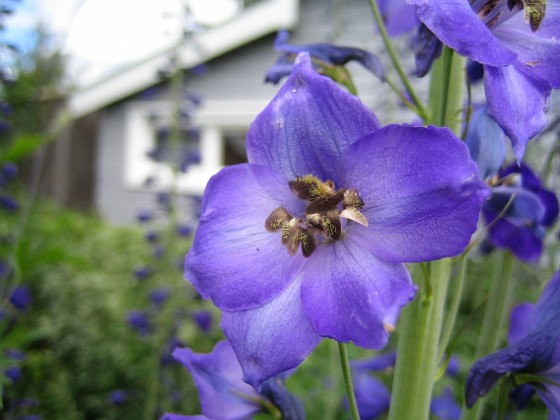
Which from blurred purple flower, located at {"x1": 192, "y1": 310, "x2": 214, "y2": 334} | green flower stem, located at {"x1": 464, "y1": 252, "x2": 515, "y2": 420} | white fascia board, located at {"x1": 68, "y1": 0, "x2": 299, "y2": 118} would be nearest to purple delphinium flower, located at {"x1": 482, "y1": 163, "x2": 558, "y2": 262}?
green flower stem, located at {"x1": 464, "y1": 252, "x2": 515, "y2": 420}

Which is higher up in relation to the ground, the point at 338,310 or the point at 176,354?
the point at 338,310

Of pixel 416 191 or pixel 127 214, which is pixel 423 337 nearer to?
pixel 416 191

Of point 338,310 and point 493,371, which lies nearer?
point 338,310

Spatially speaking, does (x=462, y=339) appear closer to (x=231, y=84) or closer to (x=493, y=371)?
(x=493, y=371)

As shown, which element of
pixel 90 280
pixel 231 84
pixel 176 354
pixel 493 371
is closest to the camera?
pixel 493 371

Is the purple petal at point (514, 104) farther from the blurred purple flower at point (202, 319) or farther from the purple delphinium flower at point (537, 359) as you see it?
the blurred purple flower at point (202, 319)

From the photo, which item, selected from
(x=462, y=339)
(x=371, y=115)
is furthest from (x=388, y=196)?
(x=462, y=339)

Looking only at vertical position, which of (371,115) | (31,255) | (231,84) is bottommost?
(231,84)

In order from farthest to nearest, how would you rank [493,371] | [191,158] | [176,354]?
[191,158]
[176,354]
[493,371]
